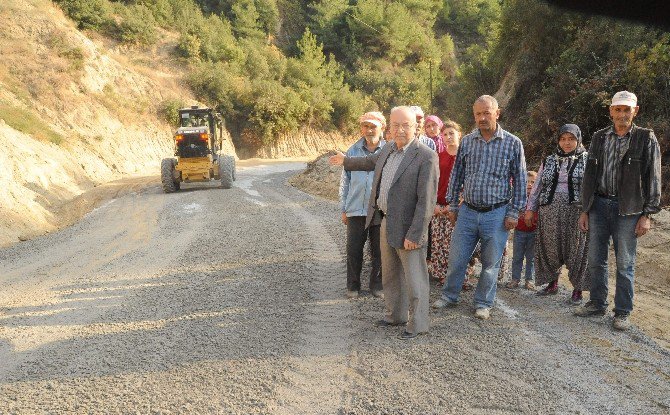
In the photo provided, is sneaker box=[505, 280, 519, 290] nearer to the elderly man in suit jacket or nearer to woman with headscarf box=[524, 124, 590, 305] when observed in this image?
woman with headscarf box=[524, 124, 590, 305]

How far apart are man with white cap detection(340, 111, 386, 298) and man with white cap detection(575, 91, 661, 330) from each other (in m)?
1.95

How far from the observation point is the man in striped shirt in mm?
5004

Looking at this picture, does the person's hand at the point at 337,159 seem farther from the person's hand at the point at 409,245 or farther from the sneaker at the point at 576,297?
the sneaker at the point at 576,297

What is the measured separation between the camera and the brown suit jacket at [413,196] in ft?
14.8

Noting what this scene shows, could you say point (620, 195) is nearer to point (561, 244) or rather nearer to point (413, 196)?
point (561, 244)

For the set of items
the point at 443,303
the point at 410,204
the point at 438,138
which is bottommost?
the point at 443,303

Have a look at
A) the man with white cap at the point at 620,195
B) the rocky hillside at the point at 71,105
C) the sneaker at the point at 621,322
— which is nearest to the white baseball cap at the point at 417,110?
the man with white cap at the point at 620,195

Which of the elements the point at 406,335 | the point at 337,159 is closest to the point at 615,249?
the point at 406,335

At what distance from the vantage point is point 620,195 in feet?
15.8

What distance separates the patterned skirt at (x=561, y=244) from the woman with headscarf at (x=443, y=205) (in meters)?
0.98

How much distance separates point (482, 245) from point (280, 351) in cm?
207

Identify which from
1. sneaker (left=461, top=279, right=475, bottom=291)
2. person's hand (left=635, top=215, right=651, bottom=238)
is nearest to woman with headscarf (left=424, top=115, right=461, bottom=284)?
sneaker (left=461, top=279, right=475, bottom=291)

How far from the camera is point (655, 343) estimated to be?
4.52 m

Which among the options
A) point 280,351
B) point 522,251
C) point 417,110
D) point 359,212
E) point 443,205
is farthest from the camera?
point 522,251
